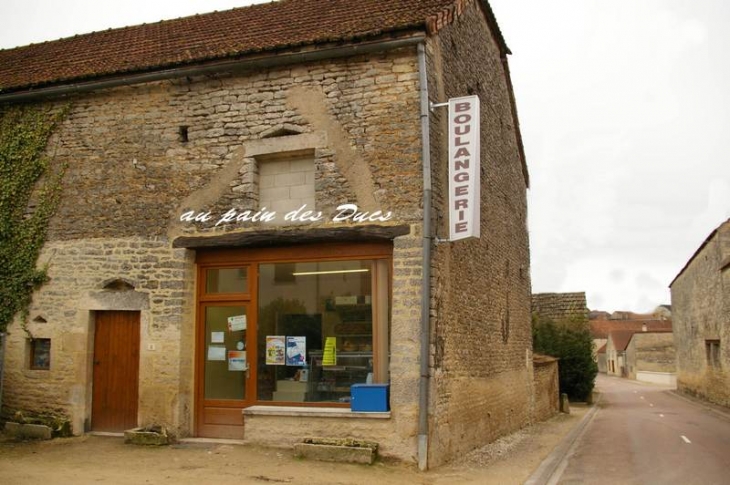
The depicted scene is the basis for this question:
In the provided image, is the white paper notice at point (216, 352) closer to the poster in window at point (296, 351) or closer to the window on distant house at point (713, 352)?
the poster in window at point (296, 351)

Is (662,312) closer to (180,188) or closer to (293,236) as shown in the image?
(293,236)

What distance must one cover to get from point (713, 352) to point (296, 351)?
21854 mm

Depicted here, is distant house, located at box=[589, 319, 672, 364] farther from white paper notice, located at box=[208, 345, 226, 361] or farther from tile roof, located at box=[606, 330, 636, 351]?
white paper notice, located at box=[208, 345, 226, 361]

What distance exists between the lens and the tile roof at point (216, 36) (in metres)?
9.75

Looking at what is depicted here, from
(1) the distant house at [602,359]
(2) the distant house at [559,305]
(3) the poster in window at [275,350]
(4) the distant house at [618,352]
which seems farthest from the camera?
(1) the distant house at [602,359]

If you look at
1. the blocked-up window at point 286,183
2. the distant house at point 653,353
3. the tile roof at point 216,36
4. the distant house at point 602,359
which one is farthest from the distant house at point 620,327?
the blocked-up window at point 286,183

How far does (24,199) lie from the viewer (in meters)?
11.3

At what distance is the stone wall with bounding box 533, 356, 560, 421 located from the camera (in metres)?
17.9

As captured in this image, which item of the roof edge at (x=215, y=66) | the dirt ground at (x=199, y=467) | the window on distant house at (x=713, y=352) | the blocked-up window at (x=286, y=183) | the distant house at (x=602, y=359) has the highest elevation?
the roof edge at (x=215, y=66)

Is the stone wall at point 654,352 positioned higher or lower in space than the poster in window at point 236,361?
lower

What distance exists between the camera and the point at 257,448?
9.27 meters

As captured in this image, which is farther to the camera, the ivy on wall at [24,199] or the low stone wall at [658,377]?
the low stone wall at [658,377]

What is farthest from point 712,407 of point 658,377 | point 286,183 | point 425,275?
point 658,377

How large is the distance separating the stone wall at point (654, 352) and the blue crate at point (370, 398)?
57279 mm
